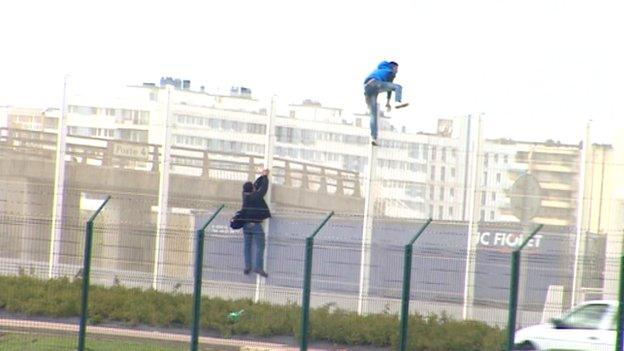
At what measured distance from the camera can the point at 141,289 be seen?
1027 inches

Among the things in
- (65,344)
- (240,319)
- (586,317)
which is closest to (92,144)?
(240,319)

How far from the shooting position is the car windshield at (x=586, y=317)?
23047 mm

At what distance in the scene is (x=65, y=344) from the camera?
942 inches

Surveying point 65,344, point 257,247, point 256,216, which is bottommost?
point 65,344

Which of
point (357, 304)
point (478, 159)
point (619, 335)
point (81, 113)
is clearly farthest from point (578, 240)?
point (81, 113)

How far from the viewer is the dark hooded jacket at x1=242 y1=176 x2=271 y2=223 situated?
1057 inches

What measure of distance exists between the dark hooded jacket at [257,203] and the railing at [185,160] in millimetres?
1088

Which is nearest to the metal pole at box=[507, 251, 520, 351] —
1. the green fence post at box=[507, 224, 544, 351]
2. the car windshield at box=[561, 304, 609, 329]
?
the green fence post at box=[507, 224, 544, 351]

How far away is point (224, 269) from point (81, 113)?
5.97 meters

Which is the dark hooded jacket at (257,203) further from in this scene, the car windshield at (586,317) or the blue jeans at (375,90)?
the car windshield at (586,317)

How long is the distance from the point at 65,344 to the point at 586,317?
7519 millimetres

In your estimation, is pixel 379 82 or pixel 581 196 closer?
pixel 379 82

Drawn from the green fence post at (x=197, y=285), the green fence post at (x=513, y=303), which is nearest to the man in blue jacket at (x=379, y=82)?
the green fence post at (x=197, y=285)

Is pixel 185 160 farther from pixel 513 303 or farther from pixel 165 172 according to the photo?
pixel 513 303
